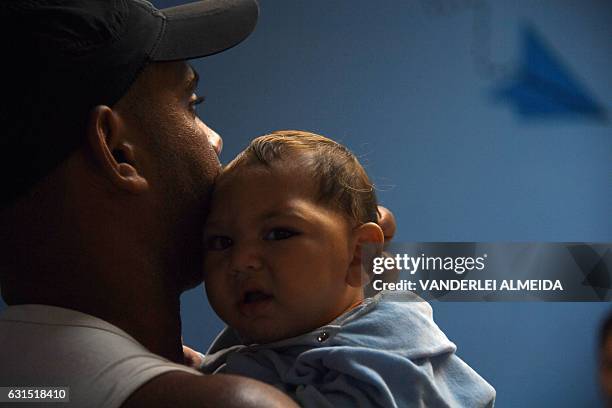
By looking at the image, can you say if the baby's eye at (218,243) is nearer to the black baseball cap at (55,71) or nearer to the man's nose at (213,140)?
the man's nose at (213,140)

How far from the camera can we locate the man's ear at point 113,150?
80cm

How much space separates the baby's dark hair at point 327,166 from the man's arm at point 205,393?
356 mm

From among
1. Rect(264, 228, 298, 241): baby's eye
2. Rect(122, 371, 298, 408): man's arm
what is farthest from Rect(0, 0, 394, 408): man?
Rect(264, 228, 298, 241): baby's eye

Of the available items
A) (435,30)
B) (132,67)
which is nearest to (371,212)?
(132,67)

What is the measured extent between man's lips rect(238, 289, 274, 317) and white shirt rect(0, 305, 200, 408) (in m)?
0.18

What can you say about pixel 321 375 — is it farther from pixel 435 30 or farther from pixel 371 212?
pixel 435 30

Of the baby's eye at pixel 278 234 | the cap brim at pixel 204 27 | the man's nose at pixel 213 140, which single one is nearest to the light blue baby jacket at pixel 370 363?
the baby's eye at pixel 278 234

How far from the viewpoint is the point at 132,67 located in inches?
32.1

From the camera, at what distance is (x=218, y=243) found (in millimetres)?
959

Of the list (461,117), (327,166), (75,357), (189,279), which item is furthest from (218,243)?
(461,117)

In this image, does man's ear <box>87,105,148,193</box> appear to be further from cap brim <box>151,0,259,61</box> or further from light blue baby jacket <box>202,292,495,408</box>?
light blue baby jacket <box>202,292,495,408</box>

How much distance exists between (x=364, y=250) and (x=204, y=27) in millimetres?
349

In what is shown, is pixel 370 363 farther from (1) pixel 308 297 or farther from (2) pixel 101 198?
(2) pixel 101 198

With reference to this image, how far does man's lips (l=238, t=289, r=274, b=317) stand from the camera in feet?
3.03
